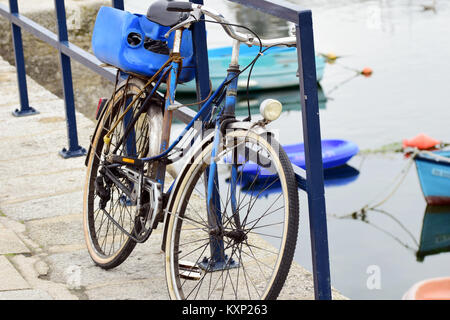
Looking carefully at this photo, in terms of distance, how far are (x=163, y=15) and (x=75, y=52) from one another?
175 centimetres

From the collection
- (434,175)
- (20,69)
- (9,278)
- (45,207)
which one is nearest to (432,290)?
(9,278)

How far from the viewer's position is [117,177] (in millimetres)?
3199

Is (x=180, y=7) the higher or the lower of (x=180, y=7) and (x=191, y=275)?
the higher

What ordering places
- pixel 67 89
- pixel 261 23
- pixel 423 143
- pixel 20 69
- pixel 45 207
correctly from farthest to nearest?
pixel 261 23 < pixel 423 143 < pixel 20 69 < pixel 67 89 < pixel 45 207

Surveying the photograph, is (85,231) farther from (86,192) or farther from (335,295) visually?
(335,295)

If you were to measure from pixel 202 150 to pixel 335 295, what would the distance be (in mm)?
765

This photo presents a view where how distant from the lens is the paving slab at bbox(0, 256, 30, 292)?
2.96m

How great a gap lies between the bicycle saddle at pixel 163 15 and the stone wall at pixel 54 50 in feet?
18.7

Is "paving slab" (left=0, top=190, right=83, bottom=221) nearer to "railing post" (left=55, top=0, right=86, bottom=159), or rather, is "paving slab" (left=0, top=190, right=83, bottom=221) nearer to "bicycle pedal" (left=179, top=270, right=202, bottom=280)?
"railing post" (left=55, top=0, right=86, bottom=159)

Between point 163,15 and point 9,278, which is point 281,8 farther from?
point 9,278

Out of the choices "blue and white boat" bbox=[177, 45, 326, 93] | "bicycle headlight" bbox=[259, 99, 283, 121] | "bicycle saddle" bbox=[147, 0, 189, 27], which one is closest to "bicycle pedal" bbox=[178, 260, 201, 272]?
"bicycle headlight" bbox=[259, 99, 283, 121]

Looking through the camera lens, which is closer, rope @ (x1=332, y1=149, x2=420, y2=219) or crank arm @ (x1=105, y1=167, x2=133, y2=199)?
crank arm @ (x1=105, y1=167, x2=133, y2=199)

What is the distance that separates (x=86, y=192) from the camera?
3.53 m
